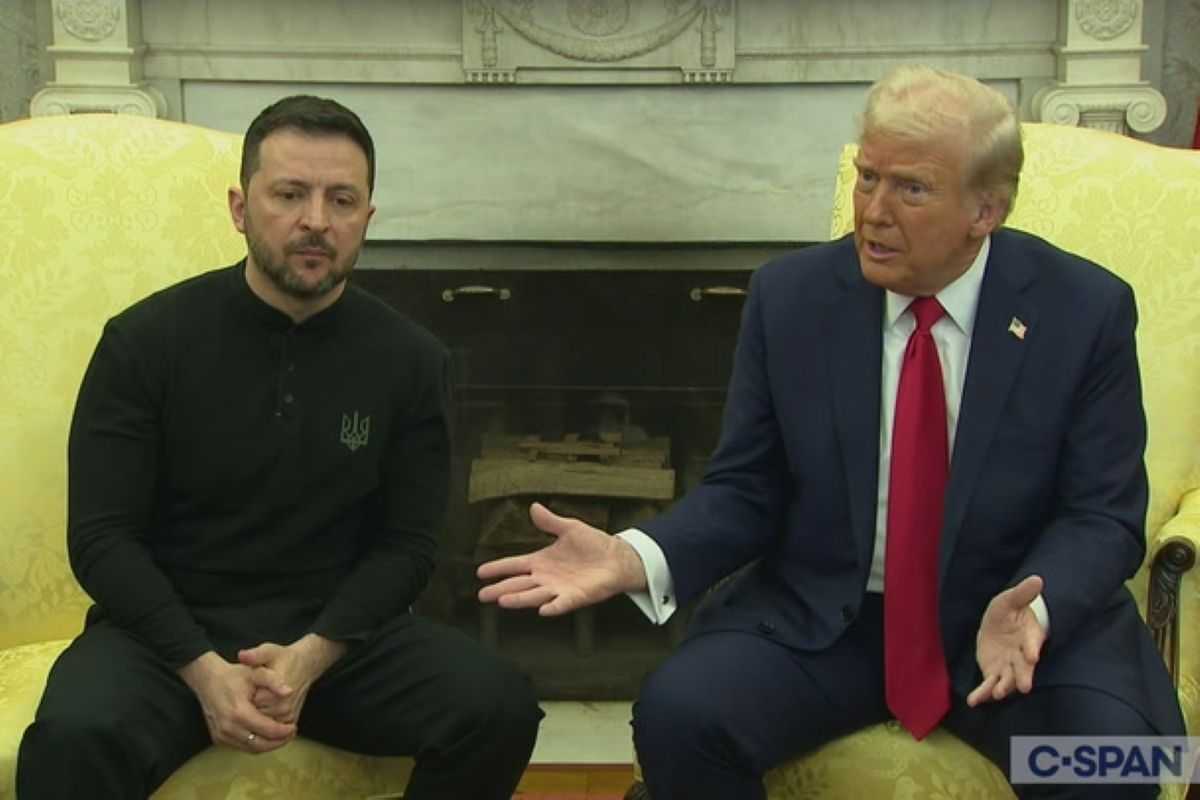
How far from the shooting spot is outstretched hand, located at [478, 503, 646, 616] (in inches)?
70.0

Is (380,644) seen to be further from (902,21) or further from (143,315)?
(902,21)

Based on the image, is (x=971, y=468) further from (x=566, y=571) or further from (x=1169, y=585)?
(x=566, y=571)

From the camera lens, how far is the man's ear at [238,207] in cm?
206

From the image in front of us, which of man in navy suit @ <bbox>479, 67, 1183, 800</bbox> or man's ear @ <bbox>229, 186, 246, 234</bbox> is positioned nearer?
man in navy suit @ <bbox>479, 67, 1183, 800</bbox>

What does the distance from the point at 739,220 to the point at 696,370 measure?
12.3 inches

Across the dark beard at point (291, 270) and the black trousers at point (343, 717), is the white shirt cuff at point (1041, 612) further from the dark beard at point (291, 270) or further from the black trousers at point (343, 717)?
the dark beard at point (291, 270)

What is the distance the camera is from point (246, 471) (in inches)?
78.4

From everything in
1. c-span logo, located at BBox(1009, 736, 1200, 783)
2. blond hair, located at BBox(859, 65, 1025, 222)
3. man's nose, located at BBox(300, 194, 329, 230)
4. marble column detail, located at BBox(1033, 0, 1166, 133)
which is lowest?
c-span logo, located at BBox(1009, 736, 1200, 783)

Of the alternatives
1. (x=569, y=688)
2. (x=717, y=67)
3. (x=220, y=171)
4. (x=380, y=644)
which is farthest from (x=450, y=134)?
(x=380, y=644)

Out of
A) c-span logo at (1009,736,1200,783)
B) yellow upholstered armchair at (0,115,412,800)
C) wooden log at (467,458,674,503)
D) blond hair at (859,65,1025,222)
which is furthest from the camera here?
wooden log at (467,458,674,503)

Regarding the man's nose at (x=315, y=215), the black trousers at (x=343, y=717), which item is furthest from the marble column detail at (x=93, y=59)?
the black trousers at (x=343, y=717)

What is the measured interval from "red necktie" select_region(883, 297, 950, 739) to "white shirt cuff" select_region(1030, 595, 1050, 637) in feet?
0.44

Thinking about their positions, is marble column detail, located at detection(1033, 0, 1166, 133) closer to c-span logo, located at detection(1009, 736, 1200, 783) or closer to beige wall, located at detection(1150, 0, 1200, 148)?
beige wall, located at detection(1150, 0, 1200, 148)

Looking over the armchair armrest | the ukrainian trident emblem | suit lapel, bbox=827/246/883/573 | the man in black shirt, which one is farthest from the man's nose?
the armchair armrest
